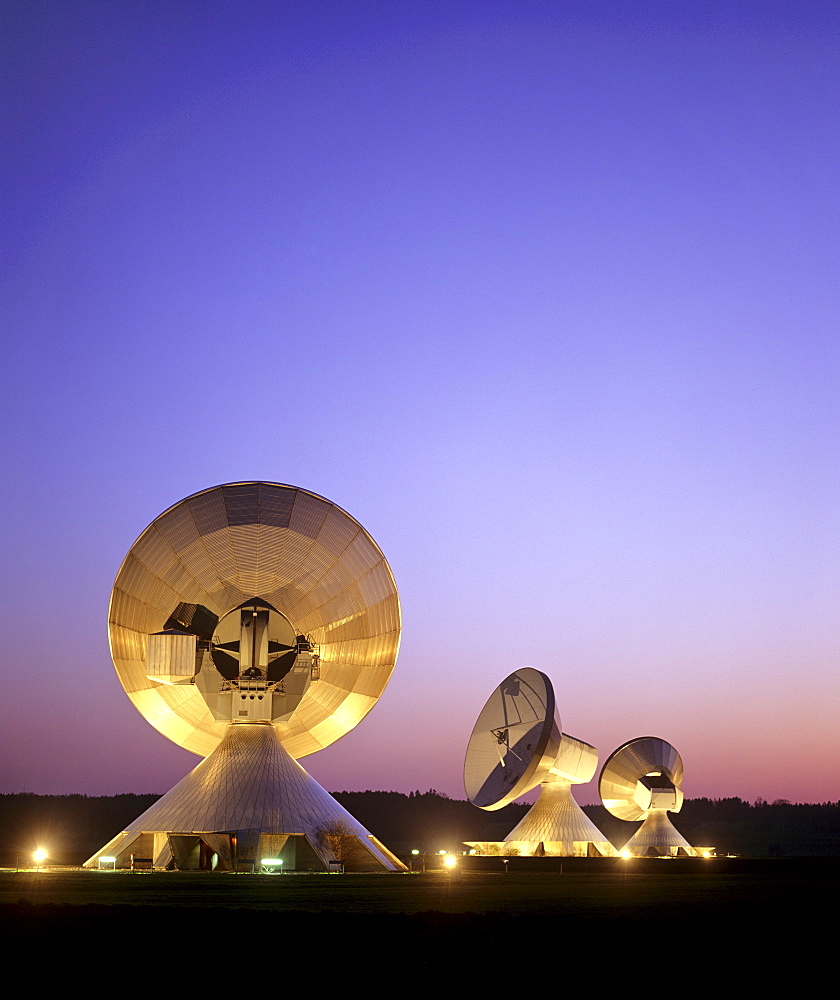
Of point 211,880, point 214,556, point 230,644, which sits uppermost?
point 214,556

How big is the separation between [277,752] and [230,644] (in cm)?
411

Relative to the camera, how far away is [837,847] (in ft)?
356

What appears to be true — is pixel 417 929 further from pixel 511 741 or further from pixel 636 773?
pixel 636 773

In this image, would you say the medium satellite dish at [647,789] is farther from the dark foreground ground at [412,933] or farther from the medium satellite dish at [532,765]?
the dark foreground ground at [412,933]

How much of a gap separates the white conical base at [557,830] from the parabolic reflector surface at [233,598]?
52.0ft

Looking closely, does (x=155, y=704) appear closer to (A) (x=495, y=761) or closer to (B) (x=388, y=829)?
(A) (x=495, y=761)

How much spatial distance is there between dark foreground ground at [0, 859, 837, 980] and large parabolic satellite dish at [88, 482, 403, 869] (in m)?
14.4

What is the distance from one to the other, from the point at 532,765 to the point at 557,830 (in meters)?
11.5

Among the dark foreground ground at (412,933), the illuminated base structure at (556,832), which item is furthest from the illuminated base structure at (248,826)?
the illuminated base structure at (556,832)

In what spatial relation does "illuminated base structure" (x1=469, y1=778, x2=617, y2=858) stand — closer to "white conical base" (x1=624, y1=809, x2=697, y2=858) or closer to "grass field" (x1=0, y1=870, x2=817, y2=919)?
"white conical base" (x1=624, y1=809, x2=697, y2=858)

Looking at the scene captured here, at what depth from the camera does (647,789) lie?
60.2 m

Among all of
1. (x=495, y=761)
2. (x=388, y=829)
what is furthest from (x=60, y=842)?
(x=495, y=761)

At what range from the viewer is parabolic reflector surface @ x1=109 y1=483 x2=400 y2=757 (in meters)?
38.6

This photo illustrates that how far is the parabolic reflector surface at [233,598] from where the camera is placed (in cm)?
3862
